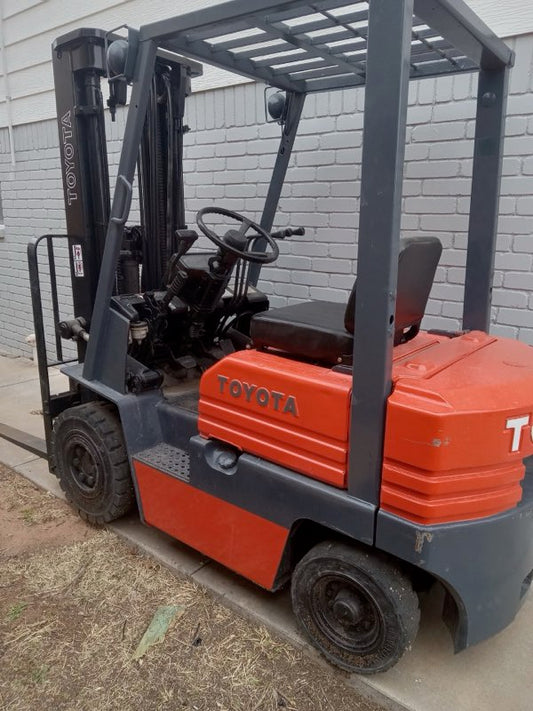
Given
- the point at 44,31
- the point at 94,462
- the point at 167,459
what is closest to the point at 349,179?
the point at 167,459

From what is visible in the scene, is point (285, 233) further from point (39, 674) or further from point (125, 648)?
point (39, 674)

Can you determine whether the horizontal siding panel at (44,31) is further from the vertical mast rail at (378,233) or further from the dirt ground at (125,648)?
the dirt ground at (125,648)

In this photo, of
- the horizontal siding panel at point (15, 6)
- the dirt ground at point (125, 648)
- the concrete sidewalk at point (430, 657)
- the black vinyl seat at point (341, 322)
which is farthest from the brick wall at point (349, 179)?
the dirt ground at point (125, 648)

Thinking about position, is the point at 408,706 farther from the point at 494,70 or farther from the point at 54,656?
the point at 494,70

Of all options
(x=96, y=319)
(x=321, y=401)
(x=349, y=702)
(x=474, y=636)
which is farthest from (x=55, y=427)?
(x=474, y=636)

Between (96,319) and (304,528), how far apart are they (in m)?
1.46

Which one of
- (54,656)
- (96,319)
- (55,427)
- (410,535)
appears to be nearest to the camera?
(410,535)

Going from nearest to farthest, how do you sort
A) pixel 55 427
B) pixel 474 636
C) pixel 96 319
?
pixel 474 636, pixel 96 319, pixel 55 427

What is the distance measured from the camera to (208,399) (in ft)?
7.75

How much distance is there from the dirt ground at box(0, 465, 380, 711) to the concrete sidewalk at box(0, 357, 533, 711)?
61mm

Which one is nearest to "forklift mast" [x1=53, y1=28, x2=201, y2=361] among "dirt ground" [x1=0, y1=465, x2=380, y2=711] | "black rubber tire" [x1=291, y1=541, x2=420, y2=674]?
"dirt ground" [x1=0, y1=465, x2=380, y2=711]

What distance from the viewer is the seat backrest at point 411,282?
1947 mm

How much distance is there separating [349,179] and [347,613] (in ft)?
9.19

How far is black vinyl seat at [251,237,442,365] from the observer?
1.99 metres
